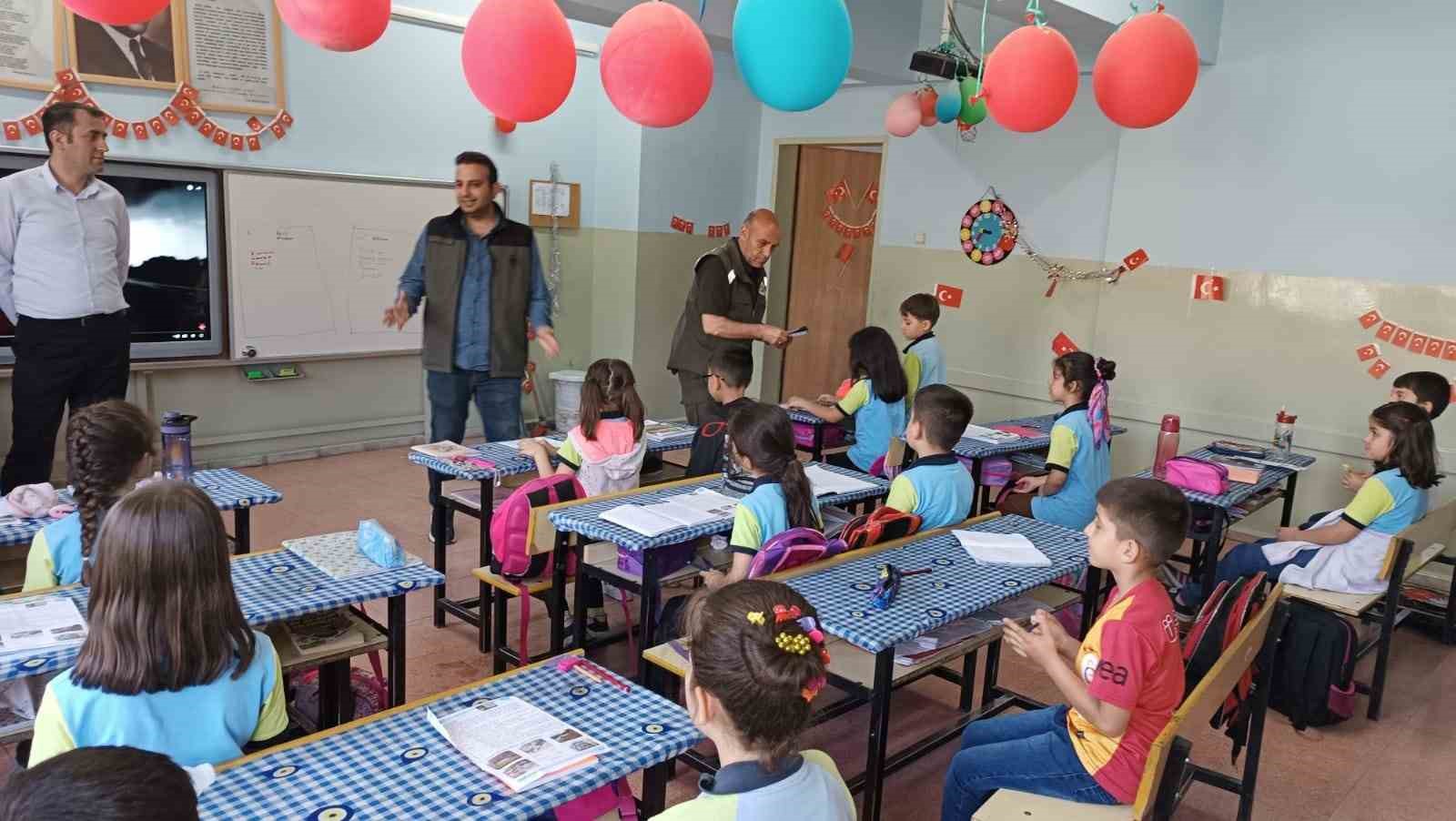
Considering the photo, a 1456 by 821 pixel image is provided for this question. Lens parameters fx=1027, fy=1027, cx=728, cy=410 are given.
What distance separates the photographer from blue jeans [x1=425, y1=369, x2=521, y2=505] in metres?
4.41

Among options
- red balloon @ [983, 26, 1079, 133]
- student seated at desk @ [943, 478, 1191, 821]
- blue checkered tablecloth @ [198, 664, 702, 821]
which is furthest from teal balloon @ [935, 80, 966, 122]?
blue checkered tablecloth @ [198, 664, 702, 821]

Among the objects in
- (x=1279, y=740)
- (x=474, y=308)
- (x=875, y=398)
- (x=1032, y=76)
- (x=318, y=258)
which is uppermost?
(x=1032, y=76)

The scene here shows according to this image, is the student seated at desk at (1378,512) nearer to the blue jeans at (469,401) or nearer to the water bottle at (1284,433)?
the water bottle at (1284,433)

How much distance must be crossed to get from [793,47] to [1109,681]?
1.73 meters

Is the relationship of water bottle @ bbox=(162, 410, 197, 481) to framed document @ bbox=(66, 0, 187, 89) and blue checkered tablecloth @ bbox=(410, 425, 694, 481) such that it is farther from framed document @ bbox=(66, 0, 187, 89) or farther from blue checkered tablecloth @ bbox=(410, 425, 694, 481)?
framed document @ bbox=(66, 0, 187, 89)

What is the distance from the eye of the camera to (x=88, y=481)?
2205 millimetres

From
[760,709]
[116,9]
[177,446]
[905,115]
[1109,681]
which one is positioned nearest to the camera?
[760,709]

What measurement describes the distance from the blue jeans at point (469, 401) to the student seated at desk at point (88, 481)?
82.5 inches

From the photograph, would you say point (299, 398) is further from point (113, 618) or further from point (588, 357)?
point (113, 618)

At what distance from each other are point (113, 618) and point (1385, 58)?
5639 millimetres

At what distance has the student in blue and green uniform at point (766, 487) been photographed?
277 cm

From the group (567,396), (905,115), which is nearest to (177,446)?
(905,115)

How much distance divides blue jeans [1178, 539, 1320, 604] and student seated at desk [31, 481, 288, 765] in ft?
10.8

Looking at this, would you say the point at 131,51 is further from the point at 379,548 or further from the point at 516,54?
the point at 379,548
